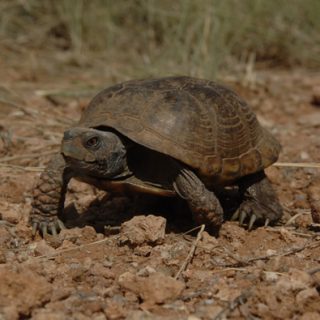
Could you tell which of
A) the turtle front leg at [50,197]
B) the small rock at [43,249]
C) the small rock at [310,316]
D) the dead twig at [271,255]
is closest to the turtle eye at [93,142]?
the turtle front leg at [50,197]

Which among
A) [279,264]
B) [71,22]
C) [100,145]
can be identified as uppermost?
[100,145]

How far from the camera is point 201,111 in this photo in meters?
3.98

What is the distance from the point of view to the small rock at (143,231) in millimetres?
3668

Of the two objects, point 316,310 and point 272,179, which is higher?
point 316,310

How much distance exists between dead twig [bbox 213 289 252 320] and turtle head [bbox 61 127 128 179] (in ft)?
3.93

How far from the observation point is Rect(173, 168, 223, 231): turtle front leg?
12.7 ft

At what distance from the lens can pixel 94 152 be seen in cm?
375

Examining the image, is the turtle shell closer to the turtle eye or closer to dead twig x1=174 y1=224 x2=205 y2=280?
the turtle eye

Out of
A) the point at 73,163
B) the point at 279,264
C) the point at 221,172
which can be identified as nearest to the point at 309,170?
the point at 221,172

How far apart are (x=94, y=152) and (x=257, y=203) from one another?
3.99ft

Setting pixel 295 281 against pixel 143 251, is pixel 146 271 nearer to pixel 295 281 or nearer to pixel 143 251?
pixel 143 251

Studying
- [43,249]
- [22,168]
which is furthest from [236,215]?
[22,168]

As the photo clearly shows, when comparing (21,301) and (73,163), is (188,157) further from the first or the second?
(21,301)

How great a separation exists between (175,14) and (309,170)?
3.63m
